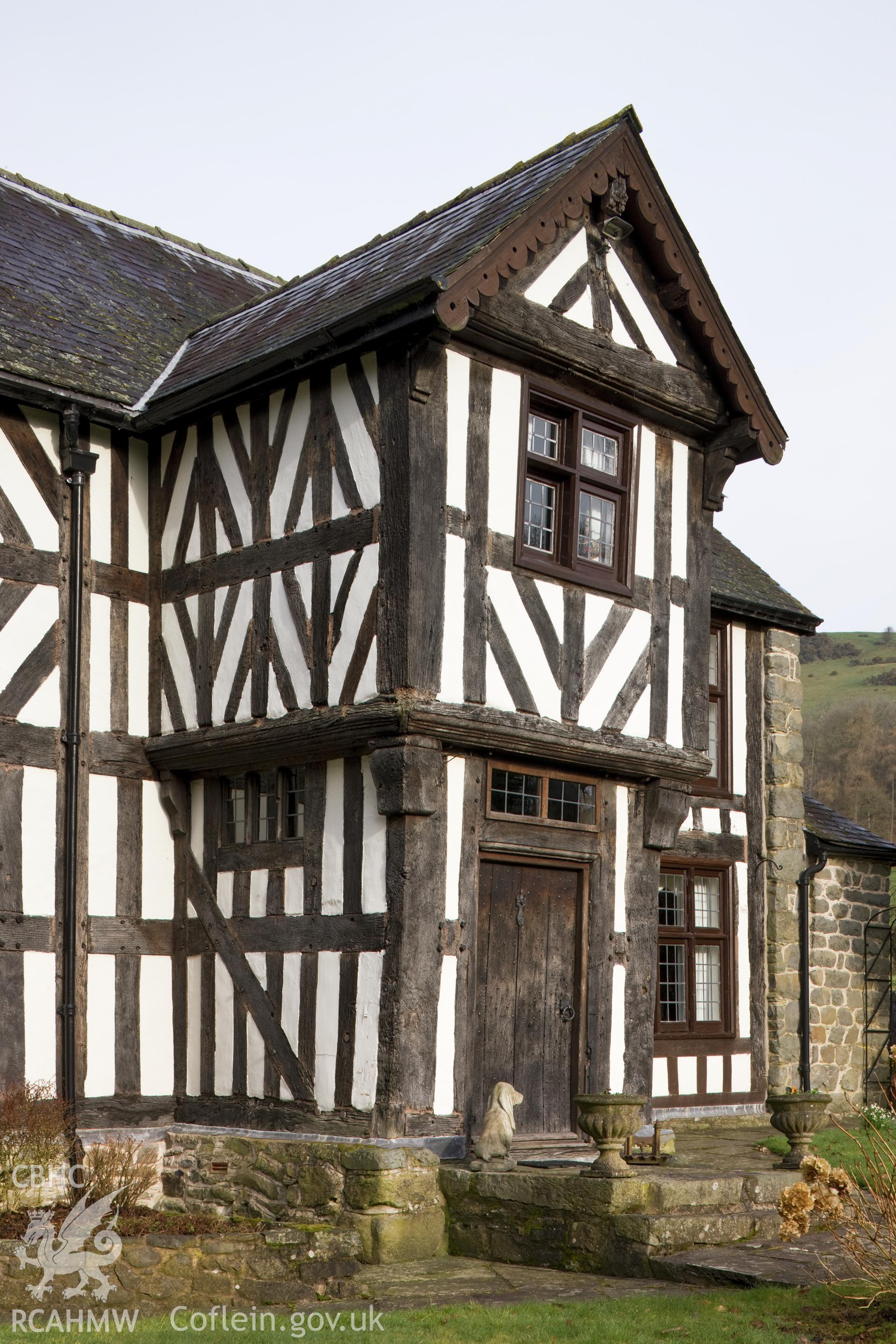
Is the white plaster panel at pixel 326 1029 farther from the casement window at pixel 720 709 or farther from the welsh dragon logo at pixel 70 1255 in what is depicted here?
the casement window at pixel 720 709

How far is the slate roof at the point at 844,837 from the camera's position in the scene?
1697 centimetres

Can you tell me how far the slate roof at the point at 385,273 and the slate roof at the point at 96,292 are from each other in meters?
0.48

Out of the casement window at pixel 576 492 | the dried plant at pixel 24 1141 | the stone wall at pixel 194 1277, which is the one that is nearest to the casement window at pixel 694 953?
the casement window at pixel 576 492

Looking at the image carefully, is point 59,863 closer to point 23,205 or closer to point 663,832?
point 663,832

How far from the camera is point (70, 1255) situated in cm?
844

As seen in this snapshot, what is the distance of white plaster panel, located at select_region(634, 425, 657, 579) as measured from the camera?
1186cm

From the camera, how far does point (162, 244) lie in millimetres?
16141

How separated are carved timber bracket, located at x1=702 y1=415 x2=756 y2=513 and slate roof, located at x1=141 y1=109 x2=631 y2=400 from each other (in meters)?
2.58

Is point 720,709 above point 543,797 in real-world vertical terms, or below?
above

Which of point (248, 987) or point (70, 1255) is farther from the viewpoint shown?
point (248, 987)

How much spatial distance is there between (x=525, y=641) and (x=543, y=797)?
1.21 metres

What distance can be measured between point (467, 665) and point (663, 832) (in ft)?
8.27

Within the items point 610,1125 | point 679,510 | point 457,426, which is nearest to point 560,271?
point 457,426

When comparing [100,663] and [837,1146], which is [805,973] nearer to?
[837,1146]
